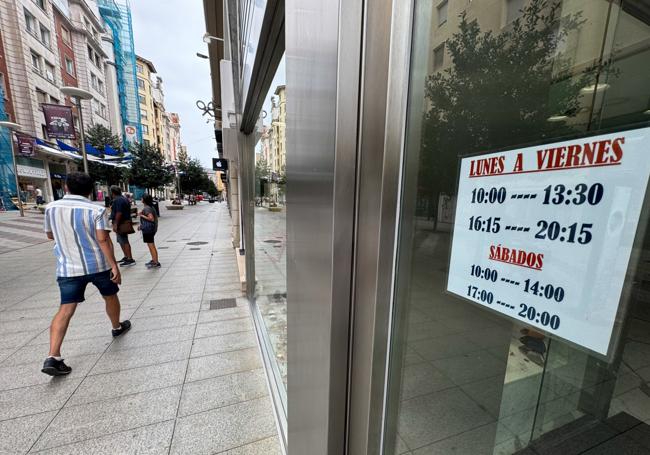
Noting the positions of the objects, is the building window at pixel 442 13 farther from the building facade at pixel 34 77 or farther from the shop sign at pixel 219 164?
the building facade at pixel 34 77

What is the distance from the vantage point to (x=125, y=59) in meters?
41.5

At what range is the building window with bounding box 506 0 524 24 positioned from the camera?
518 mm

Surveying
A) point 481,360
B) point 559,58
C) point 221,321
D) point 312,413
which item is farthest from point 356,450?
point 221,321

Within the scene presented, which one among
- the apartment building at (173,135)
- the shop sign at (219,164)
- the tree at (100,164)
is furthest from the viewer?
the apartment building at (173,135)

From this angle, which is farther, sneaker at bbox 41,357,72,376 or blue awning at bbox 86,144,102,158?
blue awning at bbox 86,144,102,158

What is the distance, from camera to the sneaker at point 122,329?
11.6ft

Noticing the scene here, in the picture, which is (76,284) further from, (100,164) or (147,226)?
(100,164)

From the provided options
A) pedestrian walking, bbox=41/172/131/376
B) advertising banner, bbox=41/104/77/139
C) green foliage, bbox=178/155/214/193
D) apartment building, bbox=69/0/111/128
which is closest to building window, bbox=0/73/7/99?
apartment building, bbox=69/0/111/128

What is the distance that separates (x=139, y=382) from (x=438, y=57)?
3505 millimetres

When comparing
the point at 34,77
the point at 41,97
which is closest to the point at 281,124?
the point at 34,77

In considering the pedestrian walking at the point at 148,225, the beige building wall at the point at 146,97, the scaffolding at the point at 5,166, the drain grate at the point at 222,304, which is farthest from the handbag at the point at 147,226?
the beige building wall at the point at 146,97

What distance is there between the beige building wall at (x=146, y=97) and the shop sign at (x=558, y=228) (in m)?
59.9

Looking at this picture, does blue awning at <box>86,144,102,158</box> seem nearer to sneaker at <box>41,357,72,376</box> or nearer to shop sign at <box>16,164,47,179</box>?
shop sign at <box>16,164,47,179</box>

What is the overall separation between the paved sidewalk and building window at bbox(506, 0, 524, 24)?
2.65 metres
